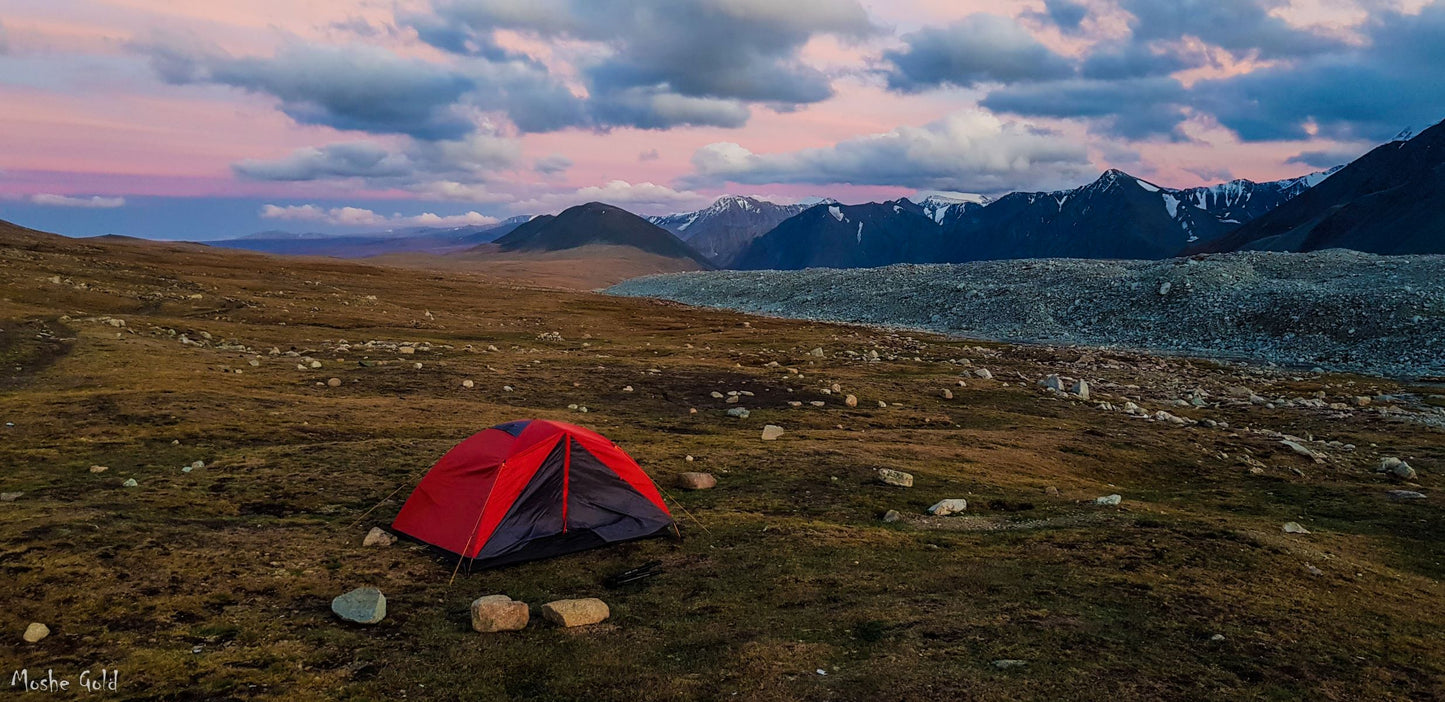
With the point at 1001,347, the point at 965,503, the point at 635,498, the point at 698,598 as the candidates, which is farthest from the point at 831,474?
the point at 1001,347

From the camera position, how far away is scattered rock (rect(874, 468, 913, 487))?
16.0 meters

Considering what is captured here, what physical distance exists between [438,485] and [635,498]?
352cm

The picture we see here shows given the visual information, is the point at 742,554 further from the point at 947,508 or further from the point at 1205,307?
the point at 1205,307

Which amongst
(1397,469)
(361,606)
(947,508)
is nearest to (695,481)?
(947,508)

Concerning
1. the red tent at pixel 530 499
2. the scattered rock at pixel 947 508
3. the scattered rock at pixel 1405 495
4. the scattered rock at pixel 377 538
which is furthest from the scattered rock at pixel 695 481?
the scattered rock at pixel 1405 495

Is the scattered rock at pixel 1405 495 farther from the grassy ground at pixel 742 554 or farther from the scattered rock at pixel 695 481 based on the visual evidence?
the scattered rock at pixel 695 481

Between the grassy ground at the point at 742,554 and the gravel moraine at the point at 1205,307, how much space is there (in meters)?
30.3

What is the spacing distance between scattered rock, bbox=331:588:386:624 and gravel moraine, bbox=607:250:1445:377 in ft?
174

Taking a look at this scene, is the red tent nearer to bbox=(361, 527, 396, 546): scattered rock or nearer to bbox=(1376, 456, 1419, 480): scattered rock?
bbox=(361, 527, 396, 546): scattered rock

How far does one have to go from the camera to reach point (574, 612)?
30.7ft

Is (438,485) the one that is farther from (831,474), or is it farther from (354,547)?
(831,474)

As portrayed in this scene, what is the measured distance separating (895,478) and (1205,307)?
6273 cm

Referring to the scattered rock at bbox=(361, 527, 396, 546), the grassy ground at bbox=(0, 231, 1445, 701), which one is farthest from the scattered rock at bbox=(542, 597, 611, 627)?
the scattered rock at bbox=(361, 527, 396, 546)

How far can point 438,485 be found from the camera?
13016 mm
